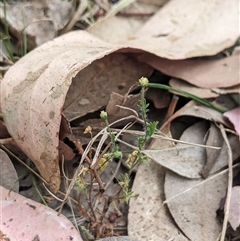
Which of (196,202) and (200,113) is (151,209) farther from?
(200,113)

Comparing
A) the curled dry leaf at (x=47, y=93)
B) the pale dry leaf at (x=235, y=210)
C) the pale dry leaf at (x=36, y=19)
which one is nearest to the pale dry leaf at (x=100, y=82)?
the curled dry leaf at (x=47, y=93)

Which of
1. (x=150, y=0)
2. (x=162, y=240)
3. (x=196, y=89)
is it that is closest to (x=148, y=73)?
(x=196, y=89)

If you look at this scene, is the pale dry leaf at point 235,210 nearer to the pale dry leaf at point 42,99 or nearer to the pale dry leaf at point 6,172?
the pale dry leaf at point 42,99

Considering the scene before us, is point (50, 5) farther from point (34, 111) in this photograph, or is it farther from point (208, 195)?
point (208, 195)

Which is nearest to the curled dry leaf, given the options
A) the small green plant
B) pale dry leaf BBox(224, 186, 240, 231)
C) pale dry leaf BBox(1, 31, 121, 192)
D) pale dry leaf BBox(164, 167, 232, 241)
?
pale dry leaf BBox(1, 31, 121, 192)

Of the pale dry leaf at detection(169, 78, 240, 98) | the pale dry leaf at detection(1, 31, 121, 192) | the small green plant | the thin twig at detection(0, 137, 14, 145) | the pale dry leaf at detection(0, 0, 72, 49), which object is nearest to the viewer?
the small green plant

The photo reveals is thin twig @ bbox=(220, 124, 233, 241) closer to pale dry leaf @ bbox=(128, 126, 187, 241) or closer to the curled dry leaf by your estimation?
pale dry leaf @ bbox=(128, 126, 187, 241)

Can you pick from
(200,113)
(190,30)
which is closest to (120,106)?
(200,113)
